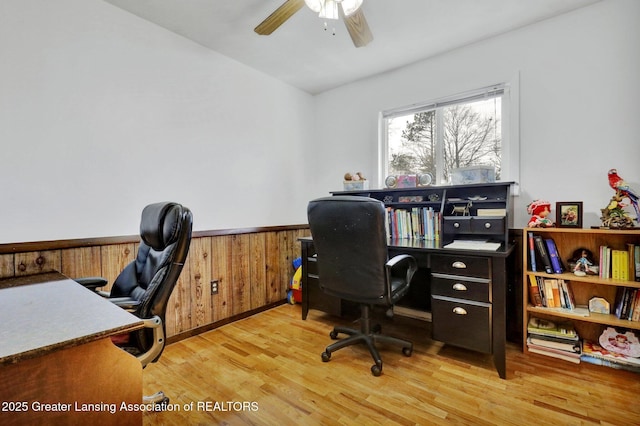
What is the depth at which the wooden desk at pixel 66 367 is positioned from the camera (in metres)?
0.69

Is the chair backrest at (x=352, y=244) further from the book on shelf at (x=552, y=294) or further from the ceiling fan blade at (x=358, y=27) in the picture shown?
the book on shelf at (x=552, y=294)

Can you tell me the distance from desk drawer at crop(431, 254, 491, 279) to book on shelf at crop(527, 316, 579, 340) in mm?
672

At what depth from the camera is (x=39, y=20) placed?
173 cm

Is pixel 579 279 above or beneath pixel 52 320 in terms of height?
beneath

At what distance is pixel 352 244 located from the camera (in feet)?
5.91

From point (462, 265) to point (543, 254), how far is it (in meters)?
0.65

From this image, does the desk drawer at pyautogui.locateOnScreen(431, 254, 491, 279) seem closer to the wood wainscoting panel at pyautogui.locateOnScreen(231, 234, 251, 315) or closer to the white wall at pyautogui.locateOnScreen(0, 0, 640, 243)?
the white wall at pyautogui.locateOnScreen(0, 0, 640, 243)

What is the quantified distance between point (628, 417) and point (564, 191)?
4.47ft

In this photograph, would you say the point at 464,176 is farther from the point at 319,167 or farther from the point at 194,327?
the point at 194,327

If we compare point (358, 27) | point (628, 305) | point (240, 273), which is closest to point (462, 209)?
point (628, 305)

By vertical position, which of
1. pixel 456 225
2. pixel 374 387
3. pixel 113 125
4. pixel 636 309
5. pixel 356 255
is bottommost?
pixel 374 387

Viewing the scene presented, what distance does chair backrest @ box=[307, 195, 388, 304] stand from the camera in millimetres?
1717

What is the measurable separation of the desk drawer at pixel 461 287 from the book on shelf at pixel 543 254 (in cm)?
56

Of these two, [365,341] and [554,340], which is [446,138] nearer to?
[554,340]
